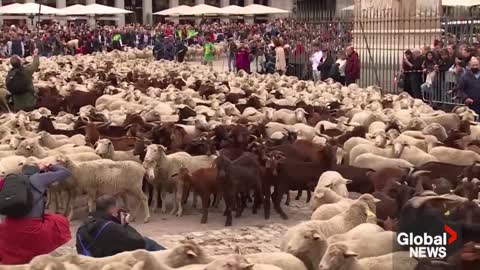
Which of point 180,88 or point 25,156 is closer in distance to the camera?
point 25,156

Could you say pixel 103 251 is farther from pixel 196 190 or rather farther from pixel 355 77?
pixel 355 77

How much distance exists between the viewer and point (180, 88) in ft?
75.2

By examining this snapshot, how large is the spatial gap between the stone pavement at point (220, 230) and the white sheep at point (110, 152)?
1205mm

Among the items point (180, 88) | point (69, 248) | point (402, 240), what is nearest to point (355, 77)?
point (180, 88)

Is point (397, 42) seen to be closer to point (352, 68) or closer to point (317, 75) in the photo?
point (352, 68)

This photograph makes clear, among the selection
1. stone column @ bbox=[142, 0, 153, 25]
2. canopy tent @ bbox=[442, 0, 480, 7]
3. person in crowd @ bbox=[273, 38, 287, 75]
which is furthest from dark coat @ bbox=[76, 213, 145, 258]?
stone column @ bbox=[142, 0, 153, 25]

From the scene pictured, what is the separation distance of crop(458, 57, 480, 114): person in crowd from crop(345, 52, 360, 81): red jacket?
6.56 meters

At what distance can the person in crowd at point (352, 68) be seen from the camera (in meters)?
23.3

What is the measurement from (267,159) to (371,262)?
5.07 m

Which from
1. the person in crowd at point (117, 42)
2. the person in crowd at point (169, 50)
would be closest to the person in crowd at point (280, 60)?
the person in crowd at point (169, 50)

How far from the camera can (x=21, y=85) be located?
61.4 feet

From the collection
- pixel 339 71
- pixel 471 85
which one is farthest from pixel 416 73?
pixel 471 85

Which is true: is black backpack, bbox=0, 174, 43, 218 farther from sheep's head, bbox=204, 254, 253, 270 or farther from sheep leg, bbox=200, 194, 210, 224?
sheep leg, bbox=200, 194, 210, 224

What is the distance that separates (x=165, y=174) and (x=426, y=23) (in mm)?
15034
